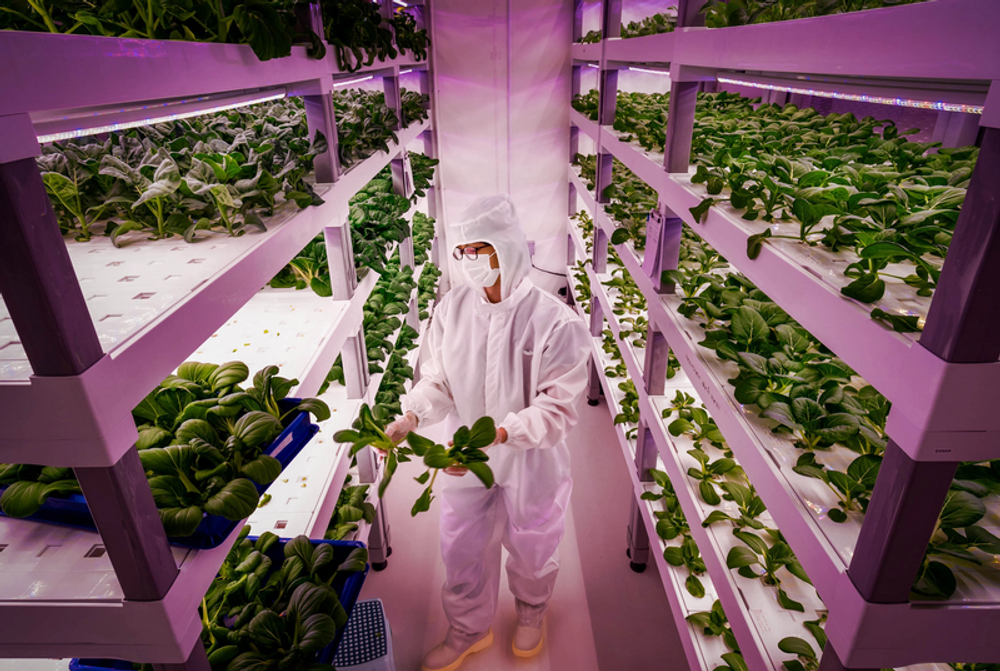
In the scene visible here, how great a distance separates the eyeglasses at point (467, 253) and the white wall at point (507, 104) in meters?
3.70

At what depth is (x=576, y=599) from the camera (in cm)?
266

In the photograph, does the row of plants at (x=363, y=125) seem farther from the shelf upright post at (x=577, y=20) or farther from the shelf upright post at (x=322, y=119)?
the shelf upright post at (x=577, y=20)

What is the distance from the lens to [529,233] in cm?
577

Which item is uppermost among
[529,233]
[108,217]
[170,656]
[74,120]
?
[74,120]

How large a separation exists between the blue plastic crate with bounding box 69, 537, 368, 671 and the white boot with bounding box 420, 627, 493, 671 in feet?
3.22

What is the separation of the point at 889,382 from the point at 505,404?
54.9 inches

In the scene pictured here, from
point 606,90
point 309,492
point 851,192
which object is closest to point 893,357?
point 851,192

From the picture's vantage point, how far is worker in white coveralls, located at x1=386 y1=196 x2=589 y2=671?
198 cm

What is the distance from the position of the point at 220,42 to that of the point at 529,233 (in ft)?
15.2

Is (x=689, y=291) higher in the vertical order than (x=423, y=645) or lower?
higher

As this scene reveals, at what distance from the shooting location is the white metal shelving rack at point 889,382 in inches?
28.9

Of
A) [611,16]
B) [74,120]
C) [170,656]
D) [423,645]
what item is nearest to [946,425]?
[170,656]

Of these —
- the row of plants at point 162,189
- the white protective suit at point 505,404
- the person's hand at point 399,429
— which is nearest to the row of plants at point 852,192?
the white protective suit at point 505,404

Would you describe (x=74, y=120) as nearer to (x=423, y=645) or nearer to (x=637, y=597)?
(x=423, y=645)
